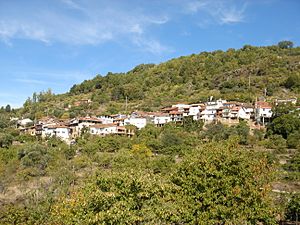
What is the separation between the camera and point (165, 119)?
6494 cm

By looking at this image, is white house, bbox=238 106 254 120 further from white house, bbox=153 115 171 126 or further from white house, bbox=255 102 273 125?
white house, bbox=153 115 171 126

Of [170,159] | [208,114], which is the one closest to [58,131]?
[208,114]

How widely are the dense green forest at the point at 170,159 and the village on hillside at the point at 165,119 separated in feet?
11.9

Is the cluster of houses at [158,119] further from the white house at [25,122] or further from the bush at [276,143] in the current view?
the bush at [276,143]

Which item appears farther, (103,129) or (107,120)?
(107,120)

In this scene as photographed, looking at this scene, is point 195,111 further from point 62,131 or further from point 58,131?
point 58,131

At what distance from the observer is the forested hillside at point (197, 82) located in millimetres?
76438

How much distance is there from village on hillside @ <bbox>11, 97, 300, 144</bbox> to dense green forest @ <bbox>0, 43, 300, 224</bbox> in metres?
3.63

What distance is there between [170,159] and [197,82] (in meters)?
54.1

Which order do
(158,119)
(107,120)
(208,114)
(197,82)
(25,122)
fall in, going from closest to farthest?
(208,114)
(158,119)
(107,120)
(25,122)
(197,82)

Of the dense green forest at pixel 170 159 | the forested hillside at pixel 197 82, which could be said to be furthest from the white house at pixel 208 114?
the forested hillside at pixel 197 82

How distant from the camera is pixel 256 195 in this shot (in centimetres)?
1577

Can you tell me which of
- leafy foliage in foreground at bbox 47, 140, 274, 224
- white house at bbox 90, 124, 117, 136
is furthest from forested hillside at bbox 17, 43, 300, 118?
leafy foliage in foreground at bbox 47, 140, 274, 224

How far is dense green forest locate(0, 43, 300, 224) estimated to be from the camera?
14.0 metres
